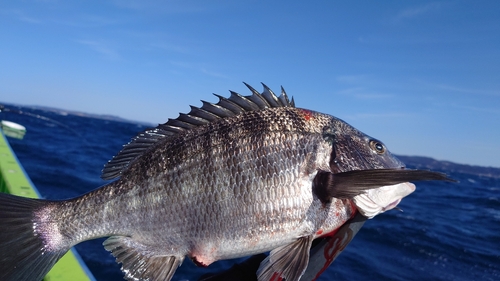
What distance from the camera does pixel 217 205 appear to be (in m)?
2.15

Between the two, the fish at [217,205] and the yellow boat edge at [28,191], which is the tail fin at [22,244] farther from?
the yellow boat edge at [28,191]

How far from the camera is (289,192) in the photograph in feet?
7.06

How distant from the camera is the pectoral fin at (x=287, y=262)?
2.08 meters

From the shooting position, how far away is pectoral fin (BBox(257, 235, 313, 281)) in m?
2.08

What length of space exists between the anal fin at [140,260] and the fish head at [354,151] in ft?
4.09

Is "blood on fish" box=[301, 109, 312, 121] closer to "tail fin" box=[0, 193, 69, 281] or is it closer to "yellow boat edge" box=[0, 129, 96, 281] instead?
"tail fin" box=[0, 193, 69, 281]

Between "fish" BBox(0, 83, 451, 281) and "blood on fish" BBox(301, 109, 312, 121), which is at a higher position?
"blood on fish" BBox(301, 109, 312, 121)

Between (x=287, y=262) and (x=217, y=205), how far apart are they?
22.0 inches

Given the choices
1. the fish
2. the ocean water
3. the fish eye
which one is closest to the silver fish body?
the fish

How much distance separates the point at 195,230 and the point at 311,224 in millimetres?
734

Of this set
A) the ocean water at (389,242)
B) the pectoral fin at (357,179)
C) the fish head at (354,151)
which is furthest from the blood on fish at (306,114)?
the ocean water at (389,242)

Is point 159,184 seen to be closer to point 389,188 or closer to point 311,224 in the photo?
point 311,224

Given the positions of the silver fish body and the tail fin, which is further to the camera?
the silver fish body

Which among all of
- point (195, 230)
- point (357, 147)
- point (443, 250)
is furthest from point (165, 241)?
point (443, 250)
